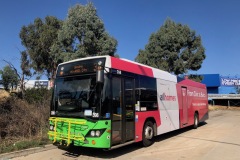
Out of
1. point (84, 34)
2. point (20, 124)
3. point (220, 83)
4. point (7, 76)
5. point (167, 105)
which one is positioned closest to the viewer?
point (20, 124)

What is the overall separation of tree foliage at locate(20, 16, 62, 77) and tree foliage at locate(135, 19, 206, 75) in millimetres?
10462

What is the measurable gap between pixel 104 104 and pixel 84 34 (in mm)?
13006

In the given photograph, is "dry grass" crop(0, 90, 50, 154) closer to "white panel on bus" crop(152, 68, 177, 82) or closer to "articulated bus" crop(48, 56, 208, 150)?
"articulated bus" crop(48, 56, 208, 150)

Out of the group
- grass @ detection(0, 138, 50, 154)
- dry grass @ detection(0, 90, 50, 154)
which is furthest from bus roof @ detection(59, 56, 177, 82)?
dry grass @ detection(0, 90, 50, 154)

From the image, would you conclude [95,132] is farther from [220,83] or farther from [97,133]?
[220,83]

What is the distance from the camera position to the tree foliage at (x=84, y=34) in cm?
1972

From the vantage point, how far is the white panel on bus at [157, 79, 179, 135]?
11569mm

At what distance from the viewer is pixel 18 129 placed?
10.4 metres

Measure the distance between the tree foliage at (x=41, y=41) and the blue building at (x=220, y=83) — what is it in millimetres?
48459

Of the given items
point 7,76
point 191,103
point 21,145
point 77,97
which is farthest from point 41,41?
point 7,76

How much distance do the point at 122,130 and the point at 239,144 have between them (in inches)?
208

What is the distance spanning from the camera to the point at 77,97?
824 cm

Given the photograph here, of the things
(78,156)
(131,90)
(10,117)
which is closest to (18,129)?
(10,117)

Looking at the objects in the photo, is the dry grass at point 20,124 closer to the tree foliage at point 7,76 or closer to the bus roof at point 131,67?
the bus roof at point 131,67
